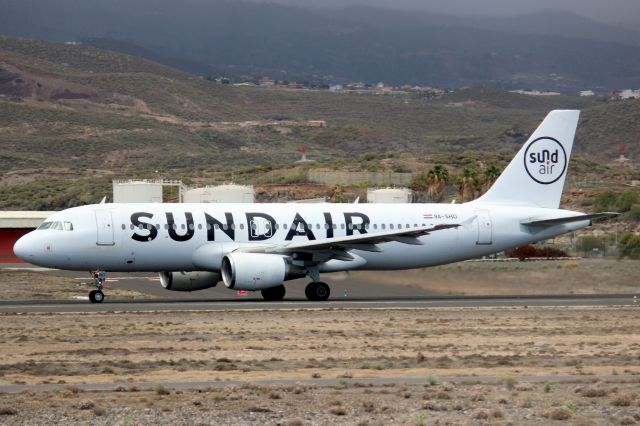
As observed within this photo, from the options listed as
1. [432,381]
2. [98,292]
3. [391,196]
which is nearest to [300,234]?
[98,292]

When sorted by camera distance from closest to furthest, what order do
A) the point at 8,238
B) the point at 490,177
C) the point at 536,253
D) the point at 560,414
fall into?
the point at 560,414
the point at 536,253
the point at 8,238
the point at 490,177

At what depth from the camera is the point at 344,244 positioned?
141 feet

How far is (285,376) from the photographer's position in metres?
24.0

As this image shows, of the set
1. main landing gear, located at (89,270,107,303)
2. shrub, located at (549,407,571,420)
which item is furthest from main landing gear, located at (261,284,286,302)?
shrub, located at (549,407,571,420)

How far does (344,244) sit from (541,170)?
1036cm

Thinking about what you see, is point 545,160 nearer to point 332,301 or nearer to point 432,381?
point 332,301

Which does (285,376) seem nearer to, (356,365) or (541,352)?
(356,365)

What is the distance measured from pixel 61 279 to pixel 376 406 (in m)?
38.9

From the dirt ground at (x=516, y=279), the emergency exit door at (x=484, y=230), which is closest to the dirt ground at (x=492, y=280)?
the dirt ground at (x=516, y=279)

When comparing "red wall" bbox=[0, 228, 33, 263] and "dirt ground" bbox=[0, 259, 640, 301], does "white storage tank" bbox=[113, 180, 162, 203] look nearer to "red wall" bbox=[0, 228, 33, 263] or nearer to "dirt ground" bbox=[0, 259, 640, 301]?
"red wall" bbox=[0, 228, 33, 263]

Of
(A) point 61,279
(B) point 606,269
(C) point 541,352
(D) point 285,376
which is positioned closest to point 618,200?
(B) point 606,269

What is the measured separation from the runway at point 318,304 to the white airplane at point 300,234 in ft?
3.34

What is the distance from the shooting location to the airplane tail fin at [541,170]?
49.1 metres

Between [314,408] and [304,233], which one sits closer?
[314,408]
